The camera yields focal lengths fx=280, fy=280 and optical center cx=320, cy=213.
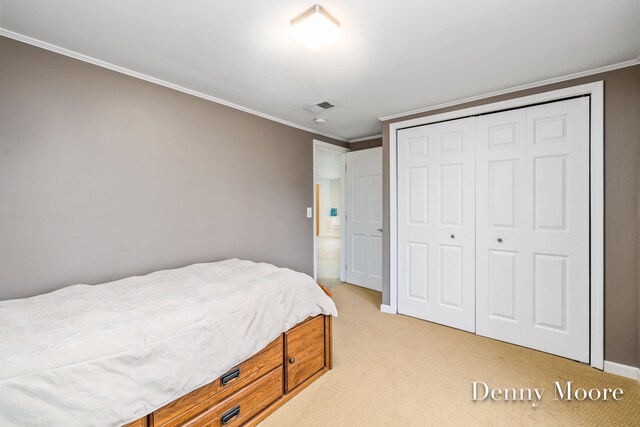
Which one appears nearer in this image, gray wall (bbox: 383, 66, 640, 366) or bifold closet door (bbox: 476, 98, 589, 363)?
gray wall (bbox: 383, 66, 640, 366)

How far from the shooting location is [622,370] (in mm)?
2102

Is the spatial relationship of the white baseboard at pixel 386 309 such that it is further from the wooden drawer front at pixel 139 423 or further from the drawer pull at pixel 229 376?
the wooden drawer front at pixel 139 423

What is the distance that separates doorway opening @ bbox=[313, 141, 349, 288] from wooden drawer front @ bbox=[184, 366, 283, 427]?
2.08 m

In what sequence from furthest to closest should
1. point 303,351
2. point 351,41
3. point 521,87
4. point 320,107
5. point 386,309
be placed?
point 386,309, point 320,107, point 521,87, point 303,351, point 351,41

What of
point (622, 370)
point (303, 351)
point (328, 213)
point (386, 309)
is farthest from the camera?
point (328, 213)

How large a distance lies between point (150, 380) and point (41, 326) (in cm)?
54

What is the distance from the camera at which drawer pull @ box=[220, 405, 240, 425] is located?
1517 millimetres

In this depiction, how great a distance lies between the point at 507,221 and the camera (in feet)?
8.52

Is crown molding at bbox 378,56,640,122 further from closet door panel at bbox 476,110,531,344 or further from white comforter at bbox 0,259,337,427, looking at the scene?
white comforter at bbox 0,259,337,427

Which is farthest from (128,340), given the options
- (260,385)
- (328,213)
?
(328,213)

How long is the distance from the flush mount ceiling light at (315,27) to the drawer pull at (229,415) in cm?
212

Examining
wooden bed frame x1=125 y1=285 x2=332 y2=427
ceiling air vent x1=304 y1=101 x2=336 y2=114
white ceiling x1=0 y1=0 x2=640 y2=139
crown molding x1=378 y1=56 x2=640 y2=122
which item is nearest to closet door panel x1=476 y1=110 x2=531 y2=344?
crown molding x1=378 y1=56 x2=640 y2=122

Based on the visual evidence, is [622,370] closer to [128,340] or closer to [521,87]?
[521,87]

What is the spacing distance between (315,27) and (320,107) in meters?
1.40
